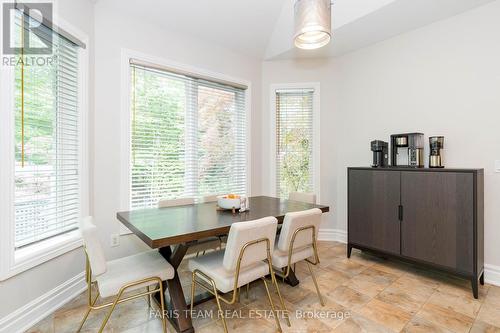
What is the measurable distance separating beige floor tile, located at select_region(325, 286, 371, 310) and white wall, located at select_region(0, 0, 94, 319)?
2.30 metres

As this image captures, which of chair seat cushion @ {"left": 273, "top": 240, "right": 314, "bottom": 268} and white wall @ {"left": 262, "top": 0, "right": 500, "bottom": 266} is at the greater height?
white wall @ {"left": 262, "top": 0, "right": 500, "bottom": 266}

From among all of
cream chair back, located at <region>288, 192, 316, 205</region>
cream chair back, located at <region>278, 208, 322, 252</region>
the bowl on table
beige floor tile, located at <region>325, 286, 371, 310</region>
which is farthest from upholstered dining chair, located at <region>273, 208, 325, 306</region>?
cream chair back, located at <region>288, 192, 316, 205</region>

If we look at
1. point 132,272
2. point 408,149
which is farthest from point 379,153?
point 132,272

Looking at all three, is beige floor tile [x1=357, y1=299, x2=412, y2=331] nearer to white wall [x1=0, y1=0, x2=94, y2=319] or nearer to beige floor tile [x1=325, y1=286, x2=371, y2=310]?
beige floor tile [x1=325, y1=286, x2=371, y2=310]

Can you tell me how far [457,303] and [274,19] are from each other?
3690mm

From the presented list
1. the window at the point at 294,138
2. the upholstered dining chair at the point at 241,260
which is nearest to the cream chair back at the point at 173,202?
the upholstered dining chair at the point at 241,260

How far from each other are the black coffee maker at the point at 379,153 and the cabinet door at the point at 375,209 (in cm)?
26

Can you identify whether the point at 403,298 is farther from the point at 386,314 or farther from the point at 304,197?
the point at 304,197

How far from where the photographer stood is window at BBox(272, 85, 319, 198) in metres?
3.95

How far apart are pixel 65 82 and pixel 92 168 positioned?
2.67 feet

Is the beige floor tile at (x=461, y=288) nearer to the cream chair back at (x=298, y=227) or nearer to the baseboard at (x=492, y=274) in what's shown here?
Result: the baseboard at (x=492, y=274)

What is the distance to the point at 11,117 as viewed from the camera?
1.73 metres

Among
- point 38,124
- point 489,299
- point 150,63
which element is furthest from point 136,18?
point 489,299

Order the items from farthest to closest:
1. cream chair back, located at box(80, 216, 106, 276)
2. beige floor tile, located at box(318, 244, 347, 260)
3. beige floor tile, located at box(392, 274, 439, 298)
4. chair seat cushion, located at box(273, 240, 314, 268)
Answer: beige floor tile, located at box(318, 244, 347, 260)
beige floor tile, located at box(392, 274, 439, 298)
chair seat cushion, located at box(273, 240, 314, 268)
cream chair back, located at box(80, 216, 106, 276)
